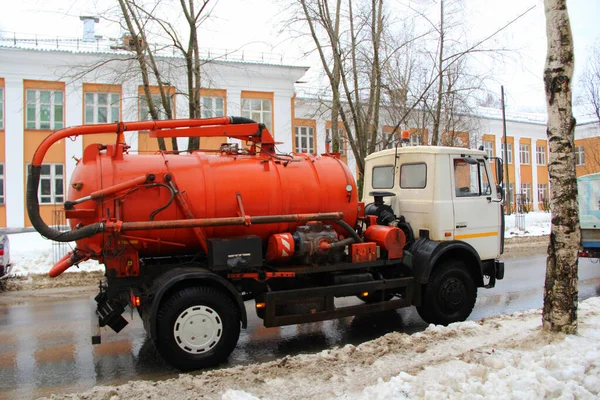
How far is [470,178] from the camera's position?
7.59 meters

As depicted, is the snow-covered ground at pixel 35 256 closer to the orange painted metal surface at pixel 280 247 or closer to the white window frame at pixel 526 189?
the orange painted metal surface at pixel 280 247

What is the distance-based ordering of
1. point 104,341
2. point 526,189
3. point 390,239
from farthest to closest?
point 526,189, point 390,239, point 104,341

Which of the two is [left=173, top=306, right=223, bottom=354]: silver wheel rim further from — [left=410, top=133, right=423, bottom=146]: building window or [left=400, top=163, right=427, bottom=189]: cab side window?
[left=410, top=133, right=423, bottom=146]: building window

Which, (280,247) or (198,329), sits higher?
(280,247)

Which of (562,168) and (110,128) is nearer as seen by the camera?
(562,168)

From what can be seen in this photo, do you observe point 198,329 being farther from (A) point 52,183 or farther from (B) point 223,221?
(A) point 52,183

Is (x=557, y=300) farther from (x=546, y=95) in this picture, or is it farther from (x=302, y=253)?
(x=302, y=253)

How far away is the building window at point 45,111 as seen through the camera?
24219 mm

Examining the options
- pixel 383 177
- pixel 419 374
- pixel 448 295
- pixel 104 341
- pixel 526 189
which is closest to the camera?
pixel 419 374

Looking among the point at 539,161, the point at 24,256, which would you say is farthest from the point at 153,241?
the point at 539,161

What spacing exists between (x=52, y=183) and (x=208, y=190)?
864 inches

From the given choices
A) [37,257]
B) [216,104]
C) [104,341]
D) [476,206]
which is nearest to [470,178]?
[476,206]

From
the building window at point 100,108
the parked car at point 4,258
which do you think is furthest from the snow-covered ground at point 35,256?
the building window at point 100,108

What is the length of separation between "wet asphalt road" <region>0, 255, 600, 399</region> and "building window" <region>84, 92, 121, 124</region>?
1695 cm
